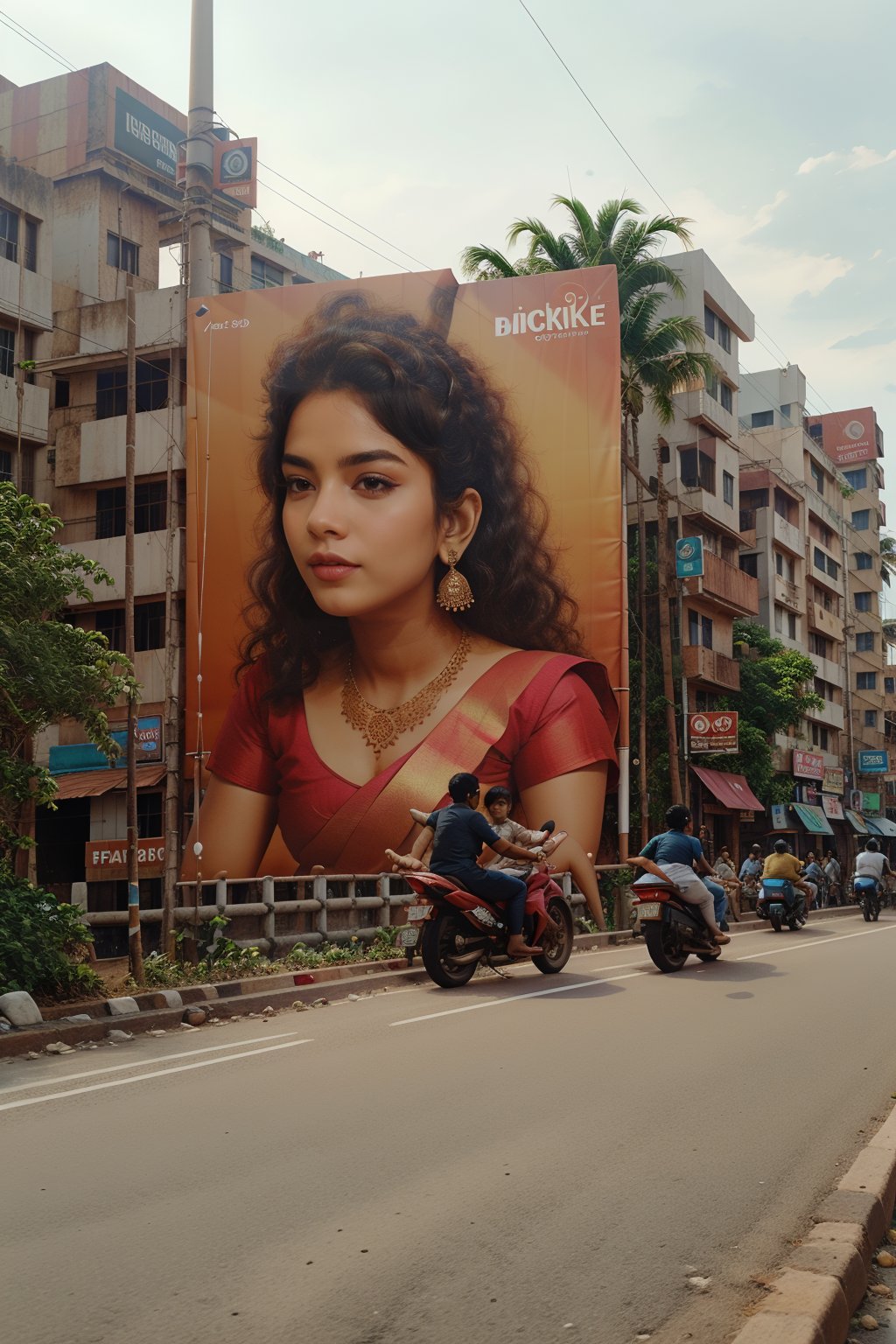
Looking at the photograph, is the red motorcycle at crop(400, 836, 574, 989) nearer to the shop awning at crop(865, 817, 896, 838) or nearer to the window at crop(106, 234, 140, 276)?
the window at crop(106, 234, 140, 276)

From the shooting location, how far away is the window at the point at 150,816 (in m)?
30.9

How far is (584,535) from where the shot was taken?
79.8ft

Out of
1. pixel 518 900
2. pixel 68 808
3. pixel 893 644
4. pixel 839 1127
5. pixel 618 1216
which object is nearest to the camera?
pixel 618 1216

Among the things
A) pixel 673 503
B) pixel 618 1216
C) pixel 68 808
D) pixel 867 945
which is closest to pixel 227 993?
pixel 618 1216

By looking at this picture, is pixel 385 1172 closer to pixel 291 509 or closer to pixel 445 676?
pixel 445 676

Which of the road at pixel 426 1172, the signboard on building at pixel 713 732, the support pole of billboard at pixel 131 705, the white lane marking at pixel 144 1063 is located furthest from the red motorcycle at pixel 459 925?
the signboard on building at pixel 713 732

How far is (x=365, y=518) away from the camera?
77.5 feet

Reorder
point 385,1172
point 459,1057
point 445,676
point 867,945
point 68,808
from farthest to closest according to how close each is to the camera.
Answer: point 68,808, point 445,676, point 867,945, point 459,1057, point 385,1172

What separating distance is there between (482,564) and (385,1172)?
19.3m

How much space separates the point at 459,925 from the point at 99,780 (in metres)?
21.0

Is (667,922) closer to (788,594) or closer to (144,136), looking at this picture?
(144,136)

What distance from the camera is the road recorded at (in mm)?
3828

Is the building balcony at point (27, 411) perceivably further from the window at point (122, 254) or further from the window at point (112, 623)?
the window at point (112, 623)

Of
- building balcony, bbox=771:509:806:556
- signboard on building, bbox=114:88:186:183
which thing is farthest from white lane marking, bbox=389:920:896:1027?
building balcony, bbox=771:509:806:556
